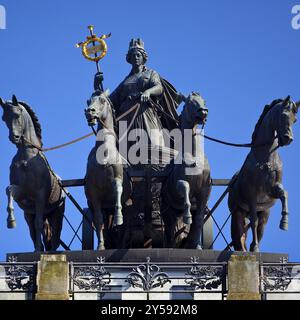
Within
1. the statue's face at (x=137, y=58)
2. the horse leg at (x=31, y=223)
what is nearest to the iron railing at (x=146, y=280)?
the horse leg at (x=31, y=223)

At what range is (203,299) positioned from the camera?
32906mm

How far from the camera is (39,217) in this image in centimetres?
3659

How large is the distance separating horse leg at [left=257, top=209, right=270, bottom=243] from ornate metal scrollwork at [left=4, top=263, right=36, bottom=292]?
605cm

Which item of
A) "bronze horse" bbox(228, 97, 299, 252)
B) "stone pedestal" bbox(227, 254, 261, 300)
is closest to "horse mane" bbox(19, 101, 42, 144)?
"bronze horse" bbox(228, 97, 299, 252)

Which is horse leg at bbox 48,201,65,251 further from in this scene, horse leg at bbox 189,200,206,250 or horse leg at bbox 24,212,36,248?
horse leg at bbox 189,200,206,250

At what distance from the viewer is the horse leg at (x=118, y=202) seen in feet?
114

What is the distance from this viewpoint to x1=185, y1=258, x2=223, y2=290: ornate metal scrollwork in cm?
3266

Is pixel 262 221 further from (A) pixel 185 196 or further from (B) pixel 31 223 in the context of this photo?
(B) pixel 31 223

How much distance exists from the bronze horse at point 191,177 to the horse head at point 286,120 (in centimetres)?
149

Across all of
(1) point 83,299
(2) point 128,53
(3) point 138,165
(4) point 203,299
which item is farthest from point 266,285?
(2) point 128,53

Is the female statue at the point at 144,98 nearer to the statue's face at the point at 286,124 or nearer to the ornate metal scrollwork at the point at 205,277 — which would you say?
the statue's face at the point at 286,124

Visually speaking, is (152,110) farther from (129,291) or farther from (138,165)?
(129,291)

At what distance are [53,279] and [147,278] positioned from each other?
1761 mm

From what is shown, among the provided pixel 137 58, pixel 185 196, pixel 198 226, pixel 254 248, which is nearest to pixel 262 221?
pixel 254 248
